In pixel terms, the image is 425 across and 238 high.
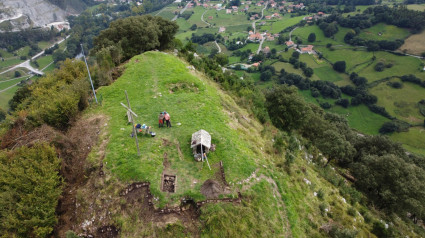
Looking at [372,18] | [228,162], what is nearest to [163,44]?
[228,162]

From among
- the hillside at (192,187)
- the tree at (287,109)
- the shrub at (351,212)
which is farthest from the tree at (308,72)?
the shrub at (351,212)

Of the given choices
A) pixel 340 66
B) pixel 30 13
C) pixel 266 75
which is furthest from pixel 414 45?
pixel 30 13

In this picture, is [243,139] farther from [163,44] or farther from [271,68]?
[271,68]

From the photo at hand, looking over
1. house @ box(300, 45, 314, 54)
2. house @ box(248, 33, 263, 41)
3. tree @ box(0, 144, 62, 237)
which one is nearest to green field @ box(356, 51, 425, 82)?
Answer: house @ box(300, 45, 314, 54)

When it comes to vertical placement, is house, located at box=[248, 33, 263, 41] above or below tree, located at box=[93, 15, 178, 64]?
below

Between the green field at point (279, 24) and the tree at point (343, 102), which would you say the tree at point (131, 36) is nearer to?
the tree at point (343, 102)

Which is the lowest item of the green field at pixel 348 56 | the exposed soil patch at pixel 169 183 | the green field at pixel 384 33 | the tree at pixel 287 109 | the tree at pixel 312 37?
the green field at pixel 348 56

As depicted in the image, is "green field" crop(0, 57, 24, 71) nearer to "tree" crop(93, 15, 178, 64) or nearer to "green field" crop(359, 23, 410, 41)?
"tree" crop(93, 15, 178, 64)
